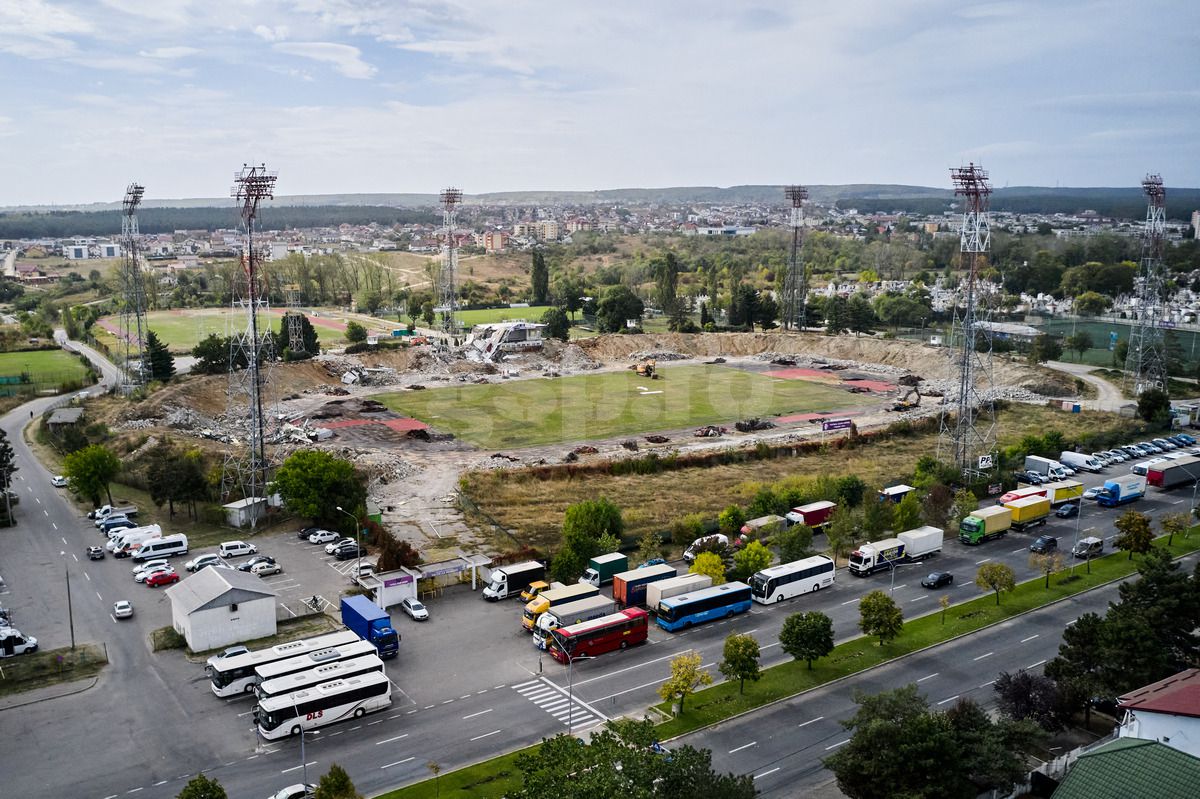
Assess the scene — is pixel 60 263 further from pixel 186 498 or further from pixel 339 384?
pixel 186 498

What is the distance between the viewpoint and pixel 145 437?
159 feet

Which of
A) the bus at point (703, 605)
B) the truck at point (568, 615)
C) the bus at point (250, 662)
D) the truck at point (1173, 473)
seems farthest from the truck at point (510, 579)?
the truck at point (1173, 473)

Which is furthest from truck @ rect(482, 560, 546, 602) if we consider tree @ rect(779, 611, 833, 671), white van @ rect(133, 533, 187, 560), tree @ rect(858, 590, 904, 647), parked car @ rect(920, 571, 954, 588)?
parked car @ rect(920, 571, 954, 588)

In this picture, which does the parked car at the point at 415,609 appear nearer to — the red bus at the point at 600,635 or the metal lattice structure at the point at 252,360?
the red bus at the point at 600,635

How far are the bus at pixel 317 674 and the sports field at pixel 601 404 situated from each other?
2823 cm

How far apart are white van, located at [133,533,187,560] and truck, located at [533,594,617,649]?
16.0 metres

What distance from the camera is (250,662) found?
25156mm

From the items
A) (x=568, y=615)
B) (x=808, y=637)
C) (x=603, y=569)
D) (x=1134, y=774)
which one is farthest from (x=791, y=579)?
(x=1134, y=774)

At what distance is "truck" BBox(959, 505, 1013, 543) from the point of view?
37156 mm

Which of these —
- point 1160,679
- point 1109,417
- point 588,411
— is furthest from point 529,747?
point 1109,417

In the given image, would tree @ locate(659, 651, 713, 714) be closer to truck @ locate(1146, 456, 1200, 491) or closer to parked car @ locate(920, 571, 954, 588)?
parked car @ locate(920, 571, 954, 588)

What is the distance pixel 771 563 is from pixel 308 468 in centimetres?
1943

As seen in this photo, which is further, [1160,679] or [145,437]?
[145,437]

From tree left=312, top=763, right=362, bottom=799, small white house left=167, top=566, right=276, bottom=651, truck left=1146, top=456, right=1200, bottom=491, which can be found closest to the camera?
tree left=312, top=763, right=362, bottom=799
